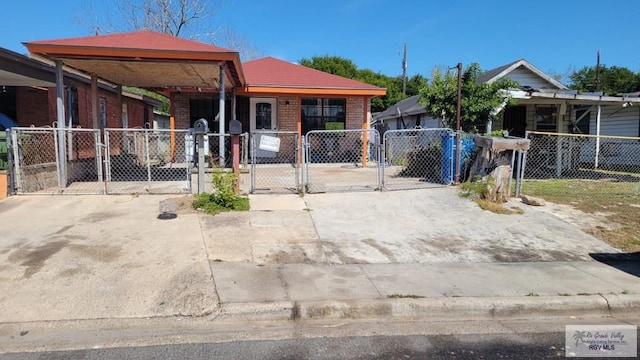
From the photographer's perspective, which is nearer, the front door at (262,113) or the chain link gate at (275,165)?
the chain link gate at (275,165)

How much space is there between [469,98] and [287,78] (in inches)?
255

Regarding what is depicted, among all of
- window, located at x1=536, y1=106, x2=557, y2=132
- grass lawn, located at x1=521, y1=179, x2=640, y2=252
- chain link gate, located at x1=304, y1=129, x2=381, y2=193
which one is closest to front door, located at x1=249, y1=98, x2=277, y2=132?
chain link gate, located at x1=304, y1=129, x2=381, y2=193

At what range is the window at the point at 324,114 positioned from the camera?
55.4 feet

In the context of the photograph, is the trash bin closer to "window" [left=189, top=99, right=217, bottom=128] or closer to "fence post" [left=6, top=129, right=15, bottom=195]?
"window" [left=189, top=99, right=217, bottom=128]

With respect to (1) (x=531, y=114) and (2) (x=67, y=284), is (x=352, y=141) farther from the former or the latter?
(2) (x=67, y=284)

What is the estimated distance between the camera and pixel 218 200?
8.45 m

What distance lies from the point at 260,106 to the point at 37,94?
7.12 meters

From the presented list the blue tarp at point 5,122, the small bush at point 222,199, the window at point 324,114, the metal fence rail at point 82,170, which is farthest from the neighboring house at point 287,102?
the small bush at point 222,199

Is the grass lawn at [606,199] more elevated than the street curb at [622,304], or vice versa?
the grass lawn at [606,199]

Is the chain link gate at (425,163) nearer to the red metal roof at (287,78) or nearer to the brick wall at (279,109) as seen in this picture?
the red metal roof at (287,78)

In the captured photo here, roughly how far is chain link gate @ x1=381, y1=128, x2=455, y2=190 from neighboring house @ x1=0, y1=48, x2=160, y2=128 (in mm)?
8572

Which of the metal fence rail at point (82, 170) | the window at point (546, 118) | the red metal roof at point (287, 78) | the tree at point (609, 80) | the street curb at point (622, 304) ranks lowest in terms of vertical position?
the street curb at point (622, 304)

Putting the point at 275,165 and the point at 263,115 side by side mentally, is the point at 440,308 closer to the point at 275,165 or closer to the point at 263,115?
the point at 275,165

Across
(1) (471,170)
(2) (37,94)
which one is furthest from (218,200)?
(2) (37,94)
